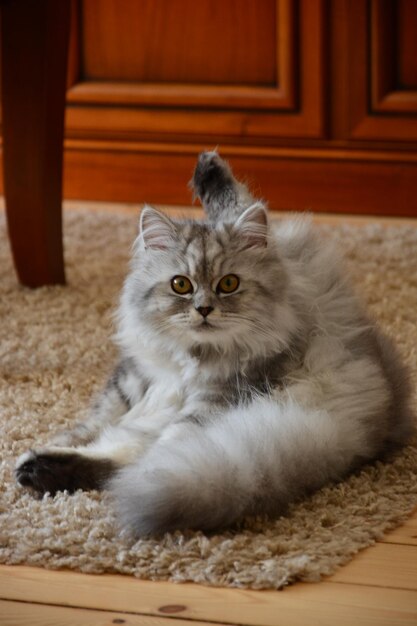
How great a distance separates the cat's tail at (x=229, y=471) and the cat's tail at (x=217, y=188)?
372 mm

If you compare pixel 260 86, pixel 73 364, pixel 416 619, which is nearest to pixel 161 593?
pixel 416 619

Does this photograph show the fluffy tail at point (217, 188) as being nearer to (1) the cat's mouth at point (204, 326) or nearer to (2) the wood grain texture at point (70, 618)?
(1) the cat's mouth at point (204, 326)

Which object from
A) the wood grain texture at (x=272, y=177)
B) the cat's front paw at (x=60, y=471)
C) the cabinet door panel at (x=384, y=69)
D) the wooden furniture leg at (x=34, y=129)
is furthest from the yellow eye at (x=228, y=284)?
the cabinet door panel at (x=384, y=69)

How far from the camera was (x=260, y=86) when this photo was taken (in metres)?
2.90

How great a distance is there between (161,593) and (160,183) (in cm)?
208

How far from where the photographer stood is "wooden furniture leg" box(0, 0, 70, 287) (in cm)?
214

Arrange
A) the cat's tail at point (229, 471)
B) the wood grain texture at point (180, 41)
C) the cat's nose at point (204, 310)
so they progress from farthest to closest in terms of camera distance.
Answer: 1. the wood grain texture at point (180, 41)
2. the cat's nose at point (204, 310)
3. the cat's tail at point (229, 471)

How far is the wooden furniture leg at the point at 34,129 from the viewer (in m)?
2.14

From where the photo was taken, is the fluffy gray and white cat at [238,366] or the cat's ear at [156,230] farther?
the cat's ear at [156,230]

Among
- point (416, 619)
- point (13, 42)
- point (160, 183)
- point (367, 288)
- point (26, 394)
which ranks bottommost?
point (416, 619)

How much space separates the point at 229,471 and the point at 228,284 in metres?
0.34

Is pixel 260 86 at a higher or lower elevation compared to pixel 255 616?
higher

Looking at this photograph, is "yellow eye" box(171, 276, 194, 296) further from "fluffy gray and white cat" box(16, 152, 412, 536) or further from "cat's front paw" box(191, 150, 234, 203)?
"cat's front paw" box(191, 150, 234, 203)

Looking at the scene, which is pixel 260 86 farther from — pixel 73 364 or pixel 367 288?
pixel 73 364
